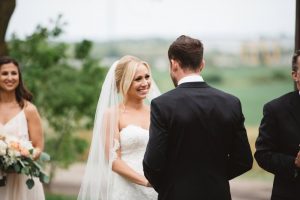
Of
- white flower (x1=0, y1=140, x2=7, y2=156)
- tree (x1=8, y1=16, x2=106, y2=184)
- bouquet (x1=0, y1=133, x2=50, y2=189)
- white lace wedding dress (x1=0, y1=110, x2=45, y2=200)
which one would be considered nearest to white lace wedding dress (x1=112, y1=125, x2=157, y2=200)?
bouquet (x1=0, y1=133, x2=50, y2=189)

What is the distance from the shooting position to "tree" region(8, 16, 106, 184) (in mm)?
11414

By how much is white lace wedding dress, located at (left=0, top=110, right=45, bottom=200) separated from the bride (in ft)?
3.41

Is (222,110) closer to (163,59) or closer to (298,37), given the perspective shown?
(298,37)

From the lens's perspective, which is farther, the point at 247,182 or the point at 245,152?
the point at 247,182

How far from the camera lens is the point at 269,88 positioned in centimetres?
2053

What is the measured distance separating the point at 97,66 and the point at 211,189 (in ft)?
27.2

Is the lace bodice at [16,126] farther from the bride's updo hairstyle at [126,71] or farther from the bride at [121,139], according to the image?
the bride's updo hairstyle at [126,71]

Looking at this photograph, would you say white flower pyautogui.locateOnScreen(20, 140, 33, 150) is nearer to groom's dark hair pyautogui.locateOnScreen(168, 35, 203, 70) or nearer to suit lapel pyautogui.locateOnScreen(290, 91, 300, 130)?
groom's dark hair pyautogui.locateOnScreen(168, 35, 203, 70)

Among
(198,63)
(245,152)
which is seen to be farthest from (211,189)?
(198,63)

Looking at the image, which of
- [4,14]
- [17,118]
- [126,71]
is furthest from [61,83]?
[126,71]

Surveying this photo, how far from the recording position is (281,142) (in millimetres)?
4520

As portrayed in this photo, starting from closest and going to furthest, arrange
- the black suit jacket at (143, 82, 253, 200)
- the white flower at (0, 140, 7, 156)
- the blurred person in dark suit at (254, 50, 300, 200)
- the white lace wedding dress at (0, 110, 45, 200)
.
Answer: the black suit jacket at (143, 82, 253, 200)
the blurred person in dark suit at (254, 50, 300, 200)
the white flower at (0, 140, 7, 156)
the white lace wedding dress at (0, 110, 45, 200)

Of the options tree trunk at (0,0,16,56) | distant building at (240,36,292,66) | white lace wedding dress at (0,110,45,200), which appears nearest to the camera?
white lace wedding dress at (0,110,45,200)

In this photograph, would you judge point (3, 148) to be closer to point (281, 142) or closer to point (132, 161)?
point (132, 161)
